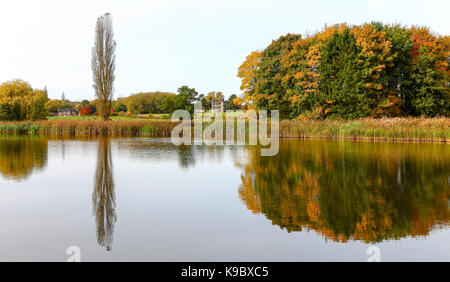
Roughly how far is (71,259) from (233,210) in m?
2.52

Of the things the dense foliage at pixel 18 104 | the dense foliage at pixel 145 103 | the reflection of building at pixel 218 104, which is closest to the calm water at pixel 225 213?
the dense foliage at pixel 18 104

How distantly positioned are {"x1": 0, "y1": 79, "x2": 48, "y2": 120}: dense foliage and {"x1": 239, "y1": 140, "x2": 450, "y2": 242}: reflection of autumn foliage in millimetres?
34384

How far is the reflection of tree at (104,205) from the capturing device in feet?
14.2

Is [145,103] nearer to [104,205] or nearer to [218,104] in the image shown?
[218,104]

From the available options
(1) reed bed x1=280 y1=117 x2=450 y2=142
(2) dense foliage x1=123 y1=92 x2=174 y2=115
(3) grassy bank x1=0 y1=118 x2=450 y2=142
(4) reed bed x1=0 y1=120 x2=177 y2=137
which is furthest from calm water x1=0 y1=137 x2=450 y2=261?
(2) dense foliage x1=123 y1=92 x2=174 y2=115

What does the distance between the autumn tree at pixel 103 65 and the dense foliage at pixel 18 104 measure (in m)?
11.3

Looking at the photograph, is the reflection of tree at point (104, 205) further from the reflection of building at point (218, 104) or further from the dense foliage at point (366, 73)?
the reflection of building at point (218, 104)

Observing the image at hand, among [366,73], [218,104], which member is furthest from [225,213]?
[218,104]

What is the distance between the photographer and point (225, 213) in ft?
17.7

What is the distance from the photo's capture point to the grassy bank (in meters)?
20.2

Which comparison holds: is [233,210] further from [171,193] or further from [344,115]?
[344,115]

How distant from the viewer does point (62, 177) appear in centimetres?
855

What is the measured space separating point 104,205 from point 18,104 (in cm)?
3845
